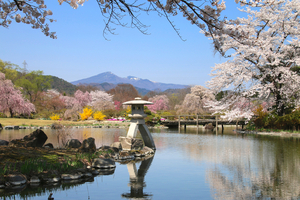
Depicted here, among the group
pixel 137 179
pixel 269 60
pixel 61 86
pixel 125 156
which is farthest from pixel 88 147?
pixel 61 86

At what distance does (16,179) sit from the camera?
16.8 ft

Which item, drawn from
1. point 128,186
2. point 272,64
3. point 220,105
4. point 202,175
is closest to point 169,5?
point 128,186

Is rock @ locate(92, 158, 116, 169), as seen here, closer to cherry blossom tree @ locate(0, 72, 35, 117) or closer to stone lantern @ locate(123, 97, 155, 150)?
stone lantern @ locate(123, 97, 155, 150)

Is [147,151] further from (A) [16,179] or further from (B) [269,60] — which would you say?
(B) [269,60]

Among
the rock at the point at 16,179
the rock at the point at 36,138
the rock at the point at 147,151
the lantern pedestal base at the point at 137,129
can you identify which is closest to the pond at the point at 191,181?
the rock at the point at 16,179

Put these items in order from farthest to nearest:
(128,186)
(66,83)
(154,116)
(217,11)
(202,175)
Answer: (66,83), (154,116), (202,175), (128,186), (217,11)

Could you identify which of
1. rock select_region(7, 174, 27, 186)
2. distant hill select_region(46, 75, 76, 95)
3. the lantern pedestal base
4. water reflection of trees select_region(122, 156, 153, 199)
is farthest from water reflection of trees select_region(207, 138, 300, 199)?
distant hill select_region(46, 75, 76, 95)

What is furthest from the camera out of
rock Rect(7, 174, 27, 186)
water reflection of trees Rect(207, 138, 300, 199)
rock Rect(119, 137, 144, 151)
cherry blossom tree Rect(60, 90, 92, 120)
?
cherry blossom tree Rect(60, 90, 92, 120)

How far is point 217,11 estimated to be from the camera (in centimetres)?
425

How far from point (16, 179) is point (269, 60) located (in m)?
17.7

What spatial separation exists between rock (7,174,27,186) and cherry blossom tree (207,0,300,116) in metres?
15.3

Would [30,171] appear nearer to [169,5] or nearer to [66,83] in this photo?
[169,5]

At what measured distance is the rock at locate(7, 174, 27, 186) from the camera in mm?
5051

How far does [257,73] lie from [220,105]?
382cm
